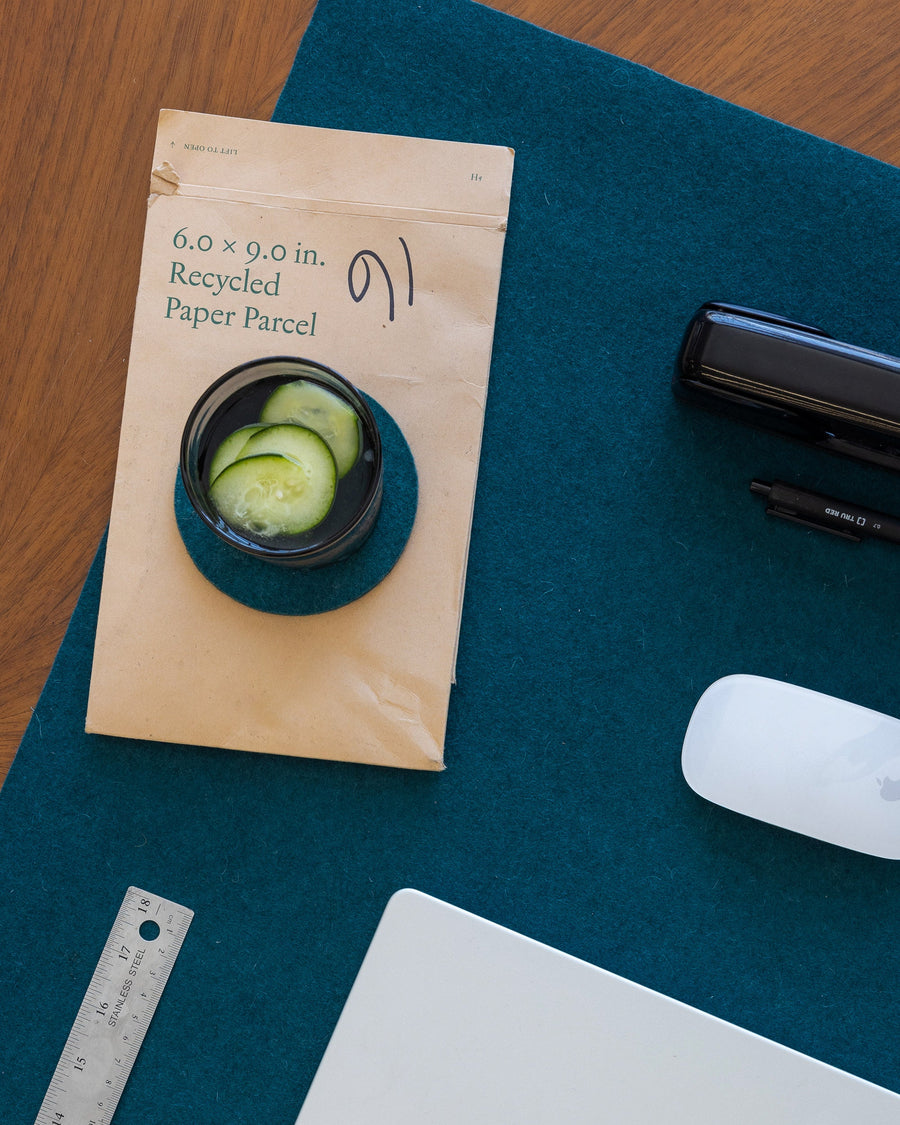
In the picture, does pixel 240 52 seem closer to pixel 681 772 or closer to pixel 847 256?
pixel 847 256

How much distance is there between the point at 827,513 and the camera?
0.61 metres

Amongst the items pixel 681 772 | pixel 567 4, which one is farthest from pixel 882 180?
pixel 681 772

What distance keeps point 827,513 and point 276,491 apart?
39 centimetres

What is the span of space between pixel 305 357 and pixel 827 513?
396 millimetres

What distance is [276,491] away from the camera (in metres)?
0.52

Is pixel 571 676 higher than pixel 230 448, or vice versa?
pixel 230 448

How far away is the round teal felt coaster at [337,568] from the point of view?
609 mm

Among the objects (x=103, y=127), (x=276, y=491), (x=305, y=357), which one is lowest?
(x=276, y=491)

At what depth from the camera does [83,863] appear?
0.62 metres

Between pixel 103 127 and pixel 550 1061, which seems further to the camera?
pixel 103 127

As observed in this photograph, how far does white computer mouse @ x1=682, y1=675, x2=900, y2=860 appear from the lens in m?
0.56

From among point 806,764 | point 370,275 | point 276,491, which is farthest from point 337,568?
point 806,764

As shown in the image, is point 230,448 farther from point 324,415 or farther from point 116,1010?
point 116,1010

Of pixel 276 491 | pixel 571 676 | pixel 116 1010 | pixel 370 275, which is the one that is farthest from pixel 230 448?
pixel 116 1010
